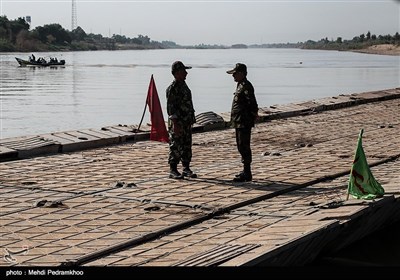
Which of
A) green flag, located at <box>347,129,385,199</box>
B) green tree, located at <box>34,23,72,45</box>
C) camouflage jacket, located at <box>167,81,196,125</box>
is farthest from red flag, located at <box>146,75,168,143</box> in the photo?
green tree, located at <box>34,23,72,45</box>

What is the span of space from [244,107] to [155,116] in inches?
119

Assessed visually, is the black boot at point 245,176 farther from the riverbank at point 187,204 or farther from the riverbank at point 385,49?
the riverbank at point 385,49

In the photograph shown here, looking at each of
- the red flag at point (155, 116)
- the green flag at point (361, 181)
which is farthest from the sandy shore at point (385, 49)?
the green flag at point (361, 181)

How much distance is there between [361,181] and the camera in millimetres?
7934

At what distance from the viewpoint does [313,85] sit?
4891cm

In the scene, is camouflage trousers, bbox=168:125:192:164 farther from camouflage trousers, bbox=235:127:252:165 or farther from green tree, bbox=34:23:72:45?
green tree, bbox=34:23:72:45

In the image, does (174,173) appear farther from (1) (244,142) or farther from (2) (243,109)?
(2) (243,109)

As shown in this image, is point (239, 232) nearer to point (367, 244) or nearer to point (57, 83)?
point (367, 244)

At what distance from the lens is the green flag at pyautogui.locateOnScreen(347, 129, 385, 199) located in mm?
7898

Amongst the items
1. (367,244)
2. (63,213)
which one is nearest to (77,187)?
(63,213)

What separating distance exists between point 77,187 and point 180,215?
209 centimetres

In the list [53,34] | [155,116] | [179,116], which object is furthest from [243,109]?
[53,34]

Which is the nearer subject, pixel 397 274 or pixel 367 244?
pixel 397 274

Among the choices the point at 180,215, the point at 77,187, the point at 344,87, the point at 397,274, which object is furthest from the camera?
the point at 344,87
